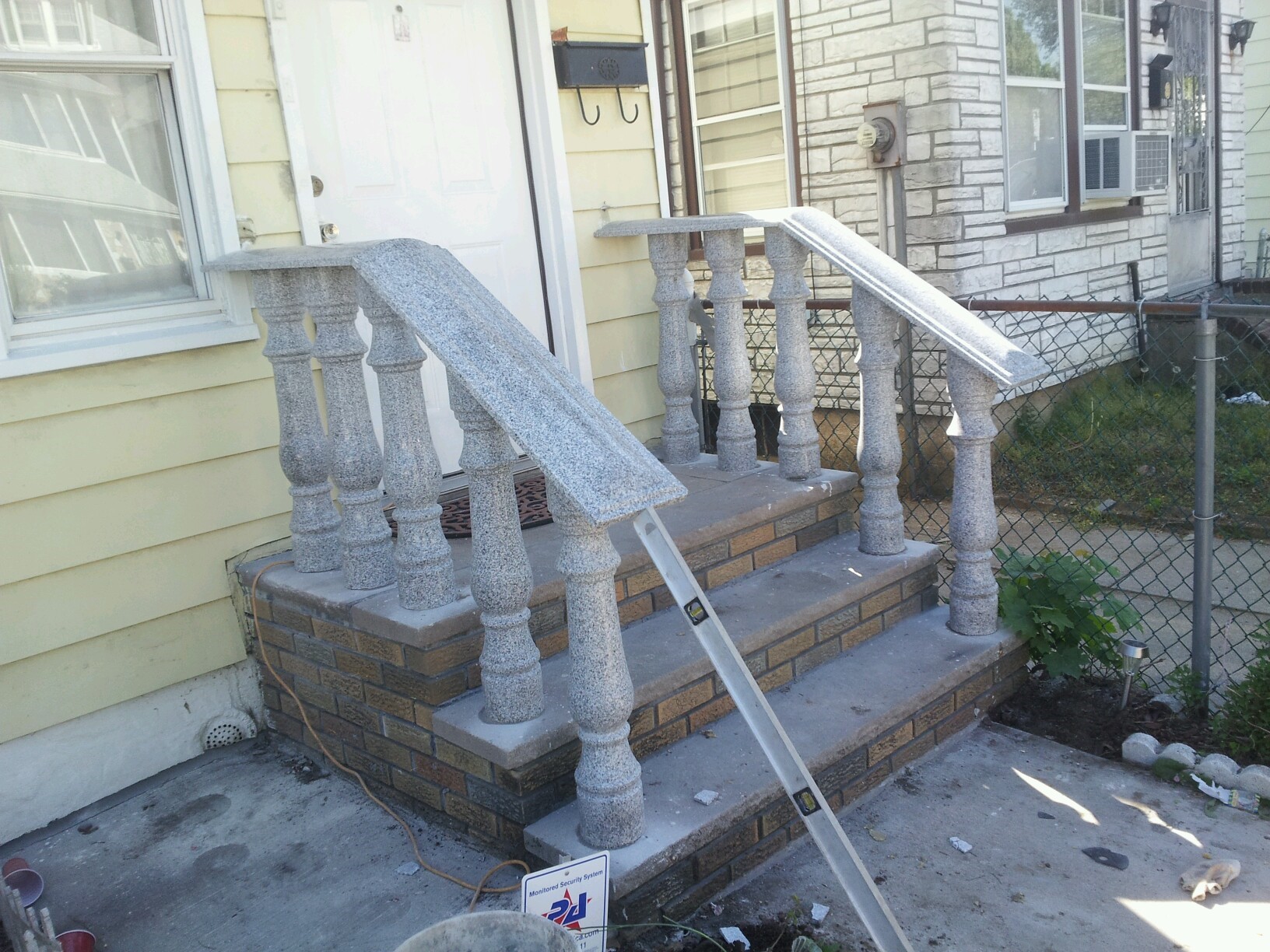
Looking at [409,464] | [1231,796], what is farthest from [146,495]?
[1231,796]

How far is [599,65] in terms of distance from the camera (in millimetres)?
4199

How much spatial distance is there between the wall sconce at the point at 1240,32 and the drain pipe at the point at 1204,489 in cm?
714

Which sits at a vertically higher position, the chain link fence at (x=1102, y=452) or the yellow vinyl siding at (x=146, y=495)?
the yellow vinyl siding at (x=146, y=495)

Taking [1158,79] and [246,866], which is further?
[1158,79]

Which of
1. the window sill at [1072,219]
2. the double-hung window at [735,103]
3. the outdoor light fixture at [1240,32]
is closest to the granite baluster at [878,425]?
the window sill at [1072,219]

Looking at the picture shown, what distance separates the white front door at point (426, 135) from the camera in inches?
141

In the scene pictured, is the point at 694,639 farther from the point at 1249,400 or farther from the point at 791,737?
the point at 1249,400

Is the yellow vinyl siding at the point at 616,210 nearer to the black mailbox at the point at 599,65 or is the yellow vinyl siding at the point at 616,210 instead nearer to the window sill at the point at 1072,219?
the black mailbox at the point at 599,65

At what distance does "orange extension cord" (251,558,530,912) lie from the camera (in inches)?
99.2

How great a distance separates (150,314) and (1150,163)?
685 centimetres

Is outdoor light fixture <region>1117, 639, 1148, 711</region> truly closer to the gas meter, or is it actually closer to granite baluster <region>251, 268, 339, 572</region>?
granite baluster <region>251, 268, 339, 572</region>

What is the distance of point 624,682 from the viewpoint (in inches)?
91.0

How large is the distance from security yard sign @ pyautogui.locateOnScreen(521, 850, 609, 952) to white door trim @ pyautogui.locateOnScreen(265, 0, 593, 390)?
2.02 metres

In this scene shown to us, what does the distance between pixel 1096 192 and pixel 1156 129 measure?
4.10 ft
